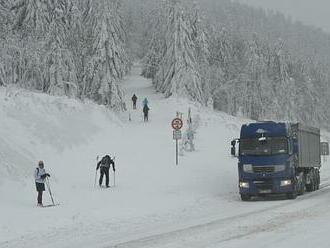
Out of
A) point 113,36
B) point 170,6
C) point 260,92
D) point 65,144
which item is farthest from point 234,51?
point 65,144

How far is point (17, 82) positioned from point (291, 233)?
116ft

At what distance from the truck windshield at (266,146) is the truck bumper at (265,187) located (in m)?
1.12

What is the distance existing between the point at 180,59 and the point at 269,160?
Result: 121ft

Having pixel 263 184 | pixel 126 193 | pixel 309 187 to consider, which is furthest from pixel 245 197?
pixel 309 187

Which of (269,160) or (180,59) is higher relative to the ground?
(180,59)

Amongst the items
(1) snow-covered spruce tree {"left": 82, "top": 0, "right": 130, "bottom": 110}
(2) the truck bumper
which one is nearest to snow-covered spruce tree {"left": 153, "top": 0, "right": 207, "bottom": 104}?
(1) snow-covered spruce tree {"left": 82, "top": 0, "right": 130, "bottom": 110}

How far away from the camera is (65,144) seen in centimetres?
3209

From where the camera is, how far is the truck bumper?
24891 millimetres

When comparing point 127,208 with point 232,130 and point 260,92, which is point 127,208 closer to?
point 232,130

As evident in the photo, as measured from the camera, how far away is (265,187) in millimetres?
25000

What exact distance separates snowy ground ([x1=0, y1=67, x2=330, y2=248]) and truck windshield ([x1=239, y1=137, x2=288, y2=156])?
79.1 inches

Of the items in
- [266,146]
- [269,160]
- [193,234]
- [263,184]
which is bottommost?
[193,234]

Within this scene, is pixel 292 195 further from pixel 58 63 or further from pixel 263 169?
pixel 58 63

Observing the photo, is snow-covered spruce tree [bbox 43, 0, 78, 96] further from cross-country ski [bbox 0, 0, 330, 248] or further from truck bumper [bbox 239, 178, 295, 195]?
truck bumper [bbox 239, 178, 295, 195]
